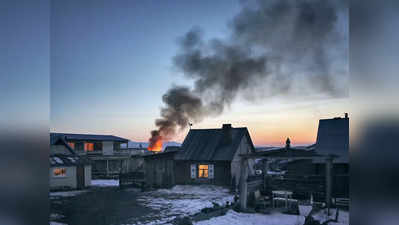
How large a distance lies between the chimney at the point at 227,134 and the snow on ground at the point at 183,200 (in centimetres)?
300

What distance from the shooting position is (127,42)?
6.37 m

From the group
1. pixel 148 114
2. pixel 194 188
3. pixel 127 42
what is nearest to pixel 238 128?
pixel 194 188

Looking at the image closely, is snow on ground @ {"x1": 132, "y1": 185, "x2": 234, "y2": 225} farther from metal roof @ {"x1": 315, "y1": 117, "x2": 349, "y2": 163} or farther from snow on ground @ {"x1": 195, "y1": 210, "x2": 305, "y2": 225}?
metal roof @ {"x1": 315, "y1": 117, "x2": 349, "y2": 163}

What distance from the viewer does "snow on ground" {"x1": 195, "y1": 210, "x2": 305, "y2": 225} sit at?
804 cm

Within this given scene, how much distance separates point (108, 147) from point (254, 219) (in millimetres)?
19869

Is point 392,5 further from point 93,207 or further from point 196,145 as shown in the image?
point 196,145

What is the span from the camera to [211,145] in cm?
1828

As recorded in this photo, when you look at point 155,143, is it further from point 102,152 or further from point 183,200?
point 183,200

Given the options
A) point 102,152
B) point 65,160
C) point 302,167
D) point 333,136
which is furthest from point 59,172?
point 333,136

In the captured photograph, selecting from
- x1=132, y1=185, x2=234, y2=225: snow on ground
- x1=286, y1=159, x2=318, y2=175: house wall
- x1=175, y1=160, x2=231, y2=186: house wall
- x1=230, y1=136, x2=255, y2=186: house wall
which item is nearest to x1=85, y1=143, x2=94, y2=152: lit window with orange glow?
x1=175, y1=160, x2=231, y2=186: house wall

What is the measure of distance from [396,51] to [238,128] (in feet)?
59.4

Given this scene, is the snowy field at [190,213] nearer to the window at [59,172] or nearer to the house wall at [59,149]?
the window at [59,172]

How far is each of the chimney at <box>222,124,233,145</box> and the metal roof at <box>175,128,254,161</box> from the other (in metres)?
0.06

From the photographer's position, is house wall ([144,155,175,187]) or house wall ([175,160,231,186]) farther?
house wall ([144,155,175,187])
